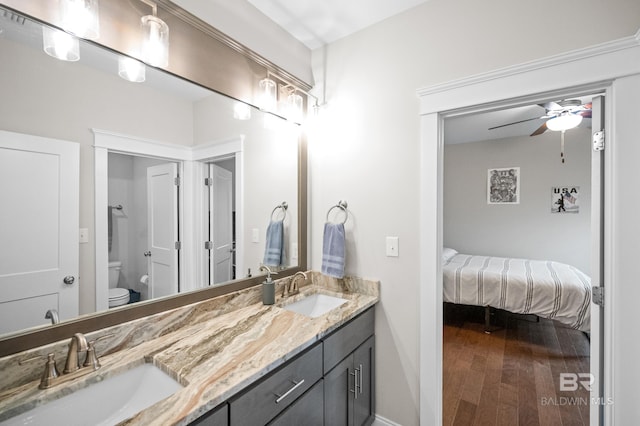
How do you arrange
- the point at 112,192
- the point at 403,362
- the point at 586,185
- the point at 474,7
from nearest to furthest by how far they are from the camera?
the point at 112,192 → the point at 474,7 → the point at 403,362 → the point at 586,185

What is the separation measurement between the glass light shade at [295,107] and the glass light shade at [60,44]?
1.10 metres

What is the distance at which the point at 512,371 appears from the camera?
240 centimetres

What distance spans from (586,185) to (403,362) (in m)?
4.04

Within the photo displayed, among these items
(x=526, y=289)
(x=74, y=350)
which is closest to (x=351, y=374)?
(x=74, y=350)

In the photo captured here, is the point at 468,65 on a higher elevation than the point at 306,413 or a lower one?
higher

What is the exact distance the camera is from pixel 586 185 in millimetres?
3838

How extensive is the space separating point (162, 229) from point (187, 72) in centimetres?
76

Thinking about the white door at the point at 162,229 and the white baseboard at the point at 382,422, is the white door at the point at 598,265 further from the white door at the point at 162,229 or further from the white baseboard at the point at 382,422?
the white door at the point at 162,229

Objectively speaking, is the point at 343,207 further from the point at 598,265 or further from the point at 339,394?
the point at 598,265

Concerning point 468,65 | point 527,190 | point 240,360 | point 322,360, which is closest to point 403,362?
point 322,360

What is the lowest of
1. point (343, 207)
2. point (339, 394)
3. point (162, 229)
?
point (339, 394)

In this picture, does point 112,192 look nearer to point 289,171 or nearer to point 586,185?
point 289,171

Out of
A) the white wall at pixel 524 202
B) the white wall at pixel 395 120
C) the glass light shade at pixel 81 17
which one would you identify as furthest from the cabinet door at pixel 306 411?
the white wall at pixel 524 202

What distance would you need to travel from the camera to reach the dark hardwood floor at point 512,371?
190 cm
